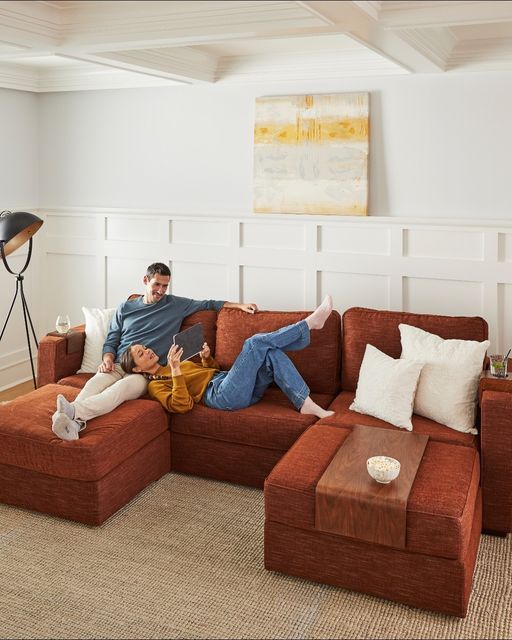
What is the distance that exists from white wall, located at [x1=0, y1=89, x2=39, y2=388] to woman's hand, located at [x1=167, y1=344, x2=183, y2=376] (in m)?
2.13

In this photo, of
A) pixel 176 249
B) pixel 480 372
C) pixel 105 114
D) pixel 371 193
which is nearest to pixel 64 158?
pixel 105 114

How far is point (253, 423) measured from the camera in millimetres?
4070

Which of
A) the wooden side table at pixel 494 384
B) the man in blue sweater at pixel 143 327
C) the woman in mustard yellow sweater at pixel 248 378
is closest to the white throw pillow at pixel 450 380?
the wooden side table at pixel 494 384

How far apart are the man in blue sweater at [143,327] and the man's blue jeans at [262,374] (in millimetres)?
461

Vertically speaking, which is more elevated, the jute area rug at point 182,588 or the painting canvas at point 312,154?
the painting canvas at point 312,154

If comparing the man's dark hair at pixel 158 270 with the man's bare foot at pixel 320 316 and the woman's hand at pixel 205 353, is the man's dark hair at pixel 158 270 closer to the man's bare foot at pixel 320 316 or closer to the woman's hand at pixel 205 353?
the woman's hand at pixel 205 353

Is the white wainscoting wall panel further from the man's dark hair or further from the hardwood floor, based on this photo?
the man's dark hair

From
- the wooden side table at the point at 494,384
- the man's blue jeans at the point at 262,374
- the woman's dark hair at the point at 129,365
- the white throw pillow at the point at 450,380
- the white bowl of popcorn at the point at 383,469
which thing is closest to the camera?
the white bowl of popcorn at the point at 383,469

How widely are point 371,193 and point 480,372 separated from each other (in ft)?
4.81

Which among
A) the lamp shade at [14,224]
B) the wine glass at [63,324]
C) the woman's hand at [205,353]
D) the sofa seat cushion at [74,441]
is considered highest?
the lamp shade at [14,224]

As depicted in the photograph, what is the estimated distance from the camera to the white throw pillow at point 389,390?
154 inches

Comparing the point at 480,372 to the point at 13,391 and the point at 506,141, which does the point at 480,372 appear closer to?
the point at 506,141

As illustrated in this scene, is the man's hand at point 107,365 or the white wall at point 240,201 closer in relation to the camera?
the man's hand at point 107,365

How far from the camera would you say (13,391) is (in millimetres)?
5824
